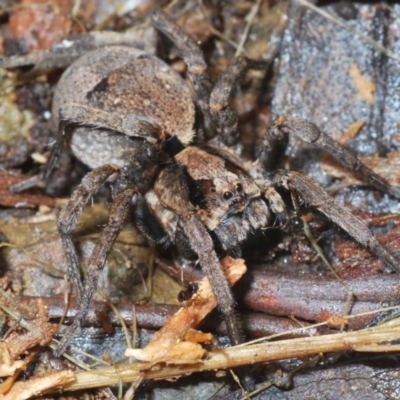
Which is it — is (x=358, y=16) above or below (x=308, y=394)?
above

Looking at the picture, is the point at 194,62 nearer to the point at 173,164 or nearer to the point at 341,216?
the point at 173,164

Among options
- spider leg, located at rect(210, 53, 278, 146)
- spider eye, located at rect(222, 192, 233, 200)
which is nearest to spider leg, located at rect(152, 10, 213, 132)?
spider leg, located at rect(210, 53, 278, 146)

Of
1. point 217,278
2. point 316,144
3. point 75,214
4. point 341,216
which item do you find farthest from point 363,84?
point 75,214

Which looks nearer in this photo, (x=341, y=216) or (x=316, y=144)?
(x=341, y=216)

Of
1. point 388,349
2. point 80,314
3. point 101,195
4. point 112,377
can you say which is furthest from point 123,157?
point 388,349

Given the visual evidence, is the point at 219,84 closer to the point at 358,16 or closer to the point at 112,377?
→ the point at 358,16

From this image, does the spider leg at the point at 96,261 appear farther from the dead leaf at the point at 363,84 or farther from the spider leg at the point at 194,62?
the dead leaf at the point at 363,84

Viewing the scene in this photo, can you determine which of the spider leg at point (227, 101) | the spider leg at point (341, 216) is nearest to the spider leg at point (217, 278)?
the spider leg at point (341, 216)
